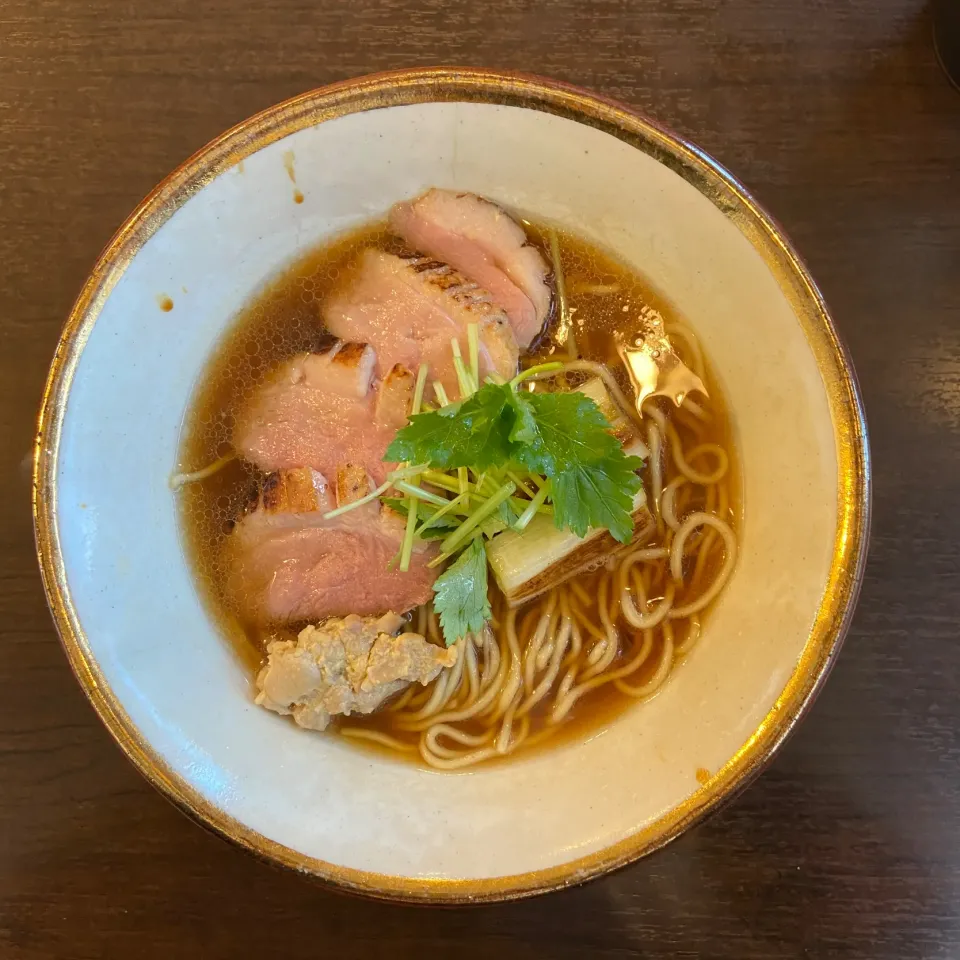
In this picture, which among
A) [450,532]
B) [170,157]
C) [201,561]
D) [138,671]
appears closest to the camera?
[138,671]

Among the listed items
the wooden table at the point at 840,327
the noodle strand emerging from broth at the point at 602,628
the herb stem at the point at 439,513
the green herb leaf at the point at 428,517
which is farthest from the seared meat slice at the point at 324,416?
the wooden table at the point at 840,327

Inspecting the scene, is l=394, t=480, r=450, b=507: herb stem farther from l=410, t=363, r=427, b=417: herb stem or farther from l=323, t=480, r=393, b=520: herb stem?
l=410, t=363, r=427, b=417: herb stem

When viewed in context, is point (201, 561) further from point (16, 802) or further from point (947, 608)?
point (947, 608)

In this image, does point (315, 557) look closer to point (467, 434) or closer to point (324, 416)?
point (324, 416)

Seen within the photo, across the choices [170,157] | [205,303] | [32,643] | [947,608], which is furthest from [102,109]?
[947,608]

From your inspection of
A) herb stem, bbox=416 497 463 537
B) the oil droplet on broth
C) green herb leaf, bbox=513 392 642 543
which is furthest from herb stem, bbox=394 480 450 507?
the oil droplet on broth

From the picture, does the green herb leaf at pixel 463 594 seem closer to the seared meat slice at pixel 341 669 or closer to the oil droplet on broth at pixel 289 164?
the seared meat slice at pixel 341 669
